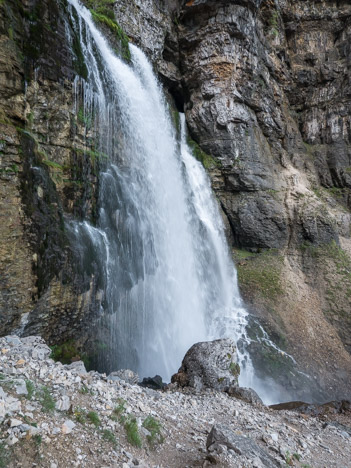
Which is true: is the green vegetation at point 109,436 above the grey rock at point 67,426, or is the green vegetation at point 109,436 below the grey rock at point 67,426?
below

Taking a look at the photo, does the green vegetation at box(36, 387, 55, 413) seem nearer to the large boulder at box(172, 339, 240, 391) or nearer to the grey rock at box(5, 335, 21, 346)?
the grey rock at box(5, 335, 21, 346)

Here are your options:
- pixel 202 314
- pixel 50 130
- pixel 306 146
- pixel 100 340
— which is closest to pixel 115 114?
pixel 50 130

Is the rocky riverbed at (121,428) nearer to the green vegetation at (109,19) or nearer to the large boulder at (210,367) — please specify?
the large boulder at (210,367)

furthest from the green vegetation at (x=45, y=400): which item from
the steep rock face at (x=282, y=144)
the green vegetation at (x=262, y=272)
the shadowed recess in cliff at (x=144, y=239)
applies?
the green vegetation at (x=262, y=272)

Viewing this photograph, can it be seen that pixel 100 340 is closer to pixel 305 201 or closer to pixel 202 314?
pixel 202 314

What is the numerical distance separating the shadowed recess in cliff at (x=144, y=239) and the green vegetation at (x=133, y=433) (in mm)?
5097

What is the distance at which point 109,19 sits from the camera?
14109mm

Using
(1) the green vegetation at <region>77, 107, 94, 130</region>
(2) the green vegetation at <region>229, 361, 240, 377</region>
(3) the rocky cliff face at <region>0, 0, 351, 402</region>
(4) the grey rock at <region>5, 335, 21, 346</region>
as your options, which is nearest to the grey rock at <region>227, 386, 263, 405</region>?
(2) the green vegetation at <region>229, 361, 240, 377</region>

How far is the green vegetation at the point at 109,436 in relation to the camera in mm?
3674

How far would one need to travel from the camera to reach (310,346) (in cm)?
1413

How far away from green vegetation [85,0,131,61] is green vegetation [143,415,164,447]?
16.1 metres

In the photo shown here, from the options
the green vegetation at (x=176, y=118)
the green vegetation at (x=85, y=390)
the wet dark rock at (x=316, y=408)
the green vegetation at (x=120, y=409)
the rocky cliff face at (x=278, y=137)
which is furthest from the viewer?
the green vegetation at (x=176, y=118)

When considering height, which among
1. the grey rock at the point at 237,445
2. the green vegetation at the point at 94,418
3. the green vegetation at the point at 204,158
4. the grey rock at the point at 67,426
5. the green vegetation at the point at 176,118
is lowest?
the grey rock at the point at 237,445

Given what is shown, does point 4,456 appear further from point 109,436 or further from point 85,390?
point 85,390
